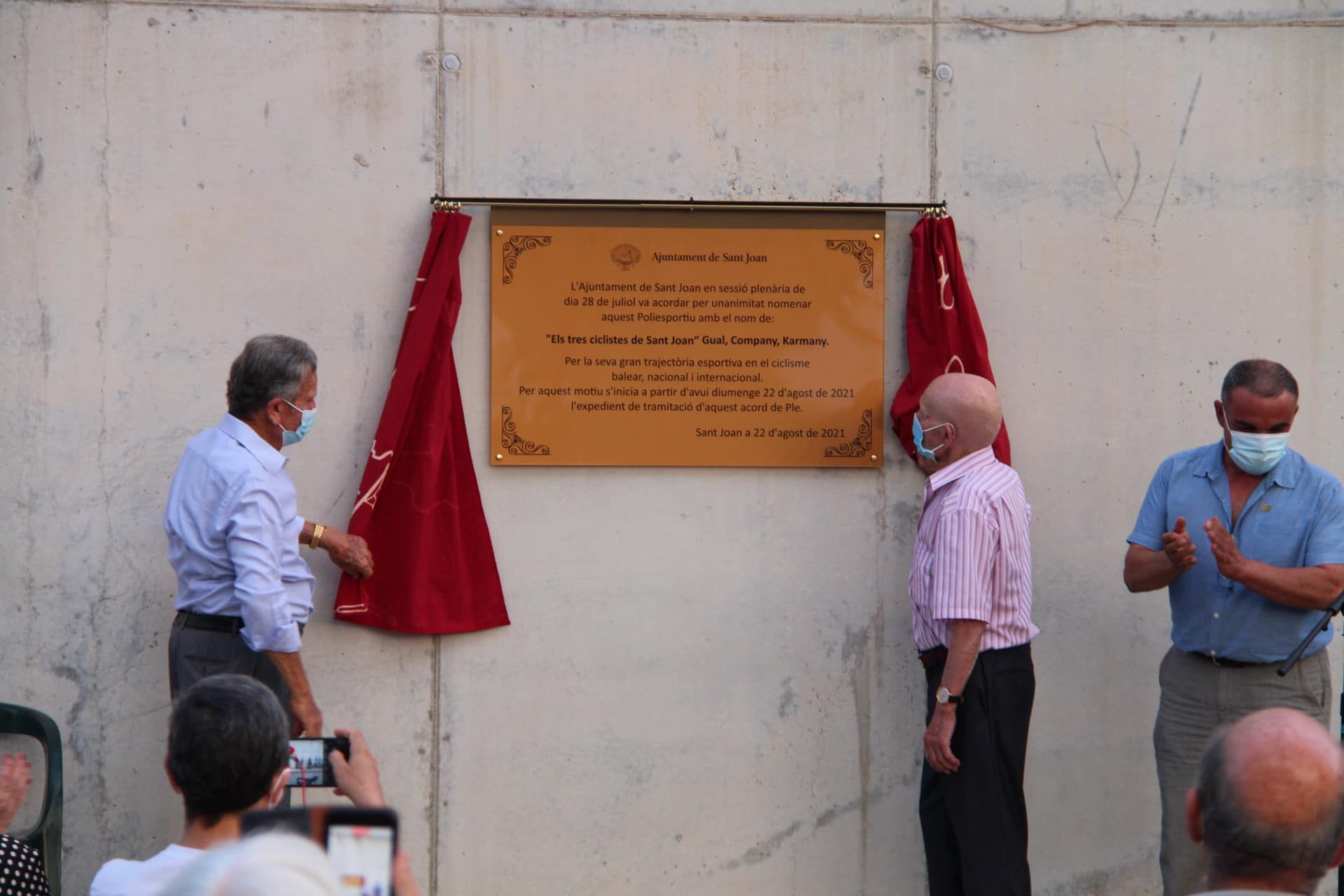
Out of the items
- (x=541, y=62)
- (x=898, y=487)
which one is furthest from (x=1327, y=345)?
(x=541, y=62)

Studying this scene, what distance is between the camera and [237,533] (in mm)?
3578

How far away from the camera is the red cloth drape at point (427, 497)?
4.24m

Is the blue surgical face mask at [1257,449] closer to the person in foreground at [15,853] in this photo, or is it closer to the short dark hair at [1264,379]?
the short dark hair at [1264,379]

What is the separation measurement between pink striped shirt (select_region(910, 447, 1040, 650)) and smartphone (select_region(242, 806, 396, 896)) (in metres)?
2.41

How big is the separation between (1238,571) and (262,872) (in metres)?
3.07

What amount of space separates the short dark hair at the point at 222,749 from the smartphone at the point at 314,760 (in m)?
0.32

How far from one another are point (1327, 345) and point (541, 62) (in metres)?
2.81

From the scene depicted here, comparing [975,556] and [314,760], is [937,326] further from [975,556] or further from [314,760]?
[314,760]

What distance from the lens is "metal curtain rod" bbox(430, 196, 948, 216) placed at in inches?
170

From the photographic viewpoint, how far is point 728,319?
14.4ft

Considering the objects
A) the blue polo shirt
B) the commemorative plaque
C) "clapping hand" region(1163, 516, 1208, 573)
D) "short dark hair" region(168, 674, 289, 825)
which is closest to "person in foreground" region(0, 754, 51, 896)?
"short dark hair" region(168, 674, 289, 825)

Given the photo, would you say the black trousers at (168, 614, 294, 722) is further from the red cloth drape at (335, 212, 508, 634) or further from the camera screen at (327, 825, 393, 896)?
the camera screen at (327, 825, 393, 896)

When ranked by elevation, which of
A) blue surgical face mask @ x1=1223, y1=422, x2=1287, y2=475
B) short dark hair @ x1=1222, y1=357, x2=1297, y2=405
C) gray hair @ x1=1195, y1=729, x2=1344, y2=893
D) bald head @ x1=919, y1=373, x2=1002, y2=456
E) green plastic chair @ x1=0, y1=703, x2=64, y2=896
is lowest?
green plastic chair @ x1=0, y1=703, x2=64, y2=896

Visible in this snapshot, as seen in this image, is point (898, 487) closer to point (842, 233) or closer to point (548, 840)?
point (842, 233)
